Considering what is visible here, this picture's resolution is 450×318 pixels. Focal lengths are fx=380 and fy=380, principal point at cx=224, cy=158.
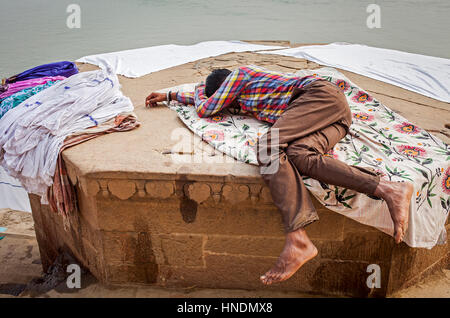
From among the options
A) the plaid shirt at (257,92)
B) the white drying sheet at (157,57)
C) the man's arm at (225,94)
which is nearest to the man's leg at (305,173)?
the plaid shirt at (257,92)

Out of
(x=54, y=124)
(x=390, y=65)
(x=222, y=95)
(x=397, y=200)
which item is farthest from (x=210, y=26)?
(x=397, y=200)

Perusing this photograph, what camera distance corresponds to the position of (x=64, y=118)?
241 cm

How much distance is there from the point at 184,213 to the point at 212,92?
90 cm

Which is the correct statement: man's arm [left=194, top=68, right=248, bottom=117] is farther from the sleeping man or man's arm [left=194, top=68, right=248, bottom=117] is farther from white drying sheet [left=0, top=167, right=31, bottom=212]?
white drying sheet [left=0, top=167, right=31, bottom=212]

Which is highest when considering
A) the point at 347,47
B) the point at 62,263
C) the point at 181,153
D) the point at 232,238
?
the point at 347,47

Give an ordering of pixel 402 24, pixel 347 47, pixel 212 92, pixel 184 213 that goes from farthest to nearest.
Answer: pixel 402 24
pixel 347 47
pixel 212 92
pixel 184 213

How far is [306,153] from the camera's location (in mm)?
1848

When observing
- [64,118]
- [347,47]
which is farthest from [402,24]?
[64,118]

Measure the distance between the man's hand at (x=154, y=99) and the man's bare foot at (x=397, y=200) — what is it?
1778 mm

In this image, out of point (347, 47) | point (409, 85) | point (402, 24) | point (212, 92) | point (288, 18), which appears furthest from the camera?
point (288, 18)

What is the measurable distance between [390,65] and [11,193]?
13.2 feet

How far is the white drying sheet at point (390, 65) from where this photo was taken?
11.5 feet

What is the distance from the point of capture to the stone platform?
199 cm

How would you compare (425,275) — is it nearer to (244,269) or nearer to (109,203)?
(244,269)
